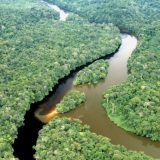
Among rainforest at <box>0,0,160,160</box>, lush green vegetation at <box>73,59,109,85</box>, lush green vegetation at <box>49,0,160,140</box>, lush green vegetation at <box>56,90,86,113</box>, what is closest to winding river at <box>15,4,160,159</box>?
rainforest at <box>0,0,160,160</box>

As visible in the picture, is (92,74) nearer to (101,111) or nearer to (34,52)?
(101,111)

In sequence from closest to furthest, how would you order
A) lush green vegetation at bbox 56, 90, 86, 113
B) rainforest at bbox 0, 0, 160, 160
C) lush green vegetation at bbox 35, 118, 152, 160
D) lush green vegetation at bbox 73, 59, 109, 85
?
lush green vegetation at bbox 35, 118, 152, 160 < rainforest at bbox 0, 0, 160, 160 < lush green vegetation at bbox 56, 90, 86, 113 < lush green vegetation at bbox 73, 59, 109, 85

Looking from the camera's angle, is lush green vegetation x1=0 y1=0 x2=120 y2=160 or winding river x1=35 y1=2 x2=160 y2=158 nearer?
winding river x1=35 y1=2 x2=160 y2=158

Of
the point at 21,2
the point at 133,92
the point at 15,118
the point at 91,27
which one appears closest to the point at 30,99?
the point at 15,118

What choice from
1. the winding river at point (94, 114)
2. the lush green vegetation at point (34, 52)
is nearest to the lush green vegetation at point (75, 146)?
the winding river at point (94, 114)

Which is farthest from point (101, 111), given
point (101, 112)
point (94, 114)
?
point (94, 114)

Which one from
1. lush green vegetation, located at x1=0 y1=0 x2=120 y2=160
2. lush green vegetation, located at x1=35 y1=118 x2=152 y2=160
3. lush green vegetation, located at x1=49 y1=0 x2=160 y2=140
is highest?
lush green vegetation, located at x1=49 y1=0 x2=160 y2=140

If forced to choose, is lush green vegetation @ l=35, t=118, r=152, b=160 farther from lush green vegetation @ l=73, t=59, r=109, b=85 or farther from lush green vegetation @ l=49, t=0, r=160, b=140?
lush green vegetation @ l=73, t=59, r=109, b=85

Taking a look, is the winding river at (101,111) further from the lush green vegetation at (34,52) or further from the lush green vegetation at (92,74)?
the lush green vegetation at (34,52)
